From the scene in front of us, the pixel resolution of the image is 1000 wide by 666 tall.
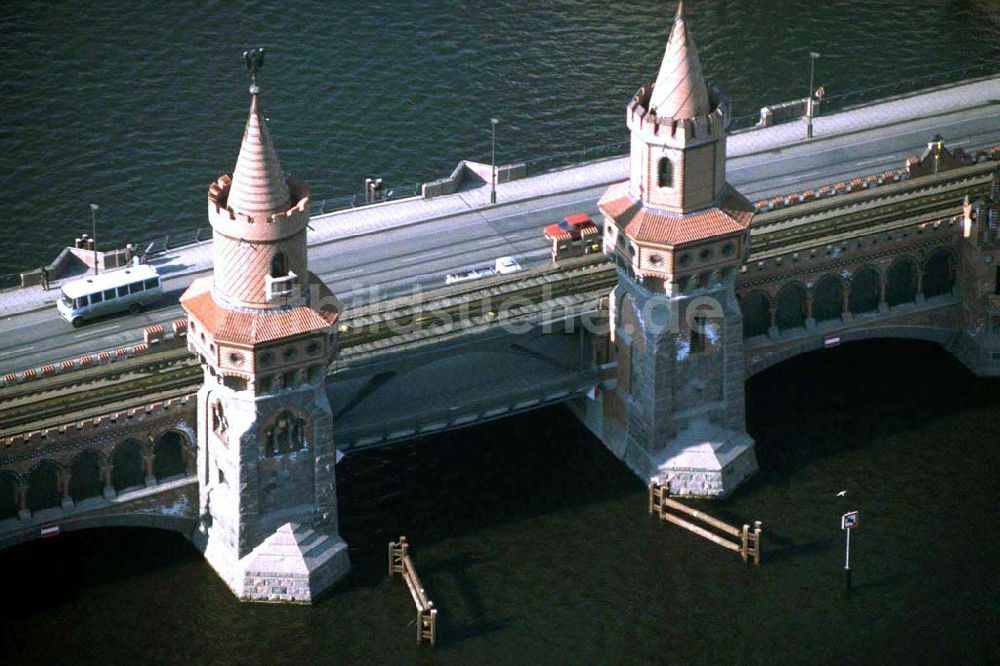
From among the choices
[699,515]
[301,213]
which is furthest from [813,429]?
[301,213]

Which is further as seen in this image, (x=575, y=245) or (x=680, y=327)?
(x=575, y=245)

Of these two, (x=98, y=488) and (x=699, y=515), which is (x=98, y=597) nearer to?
(x=98, y=488)

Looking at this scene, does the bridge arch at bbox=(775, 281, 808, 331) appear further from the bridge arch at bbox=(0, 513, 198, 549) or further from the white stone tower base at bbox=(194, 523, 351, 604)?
the bridge arch at bbox=(0, 513, 198, 549)

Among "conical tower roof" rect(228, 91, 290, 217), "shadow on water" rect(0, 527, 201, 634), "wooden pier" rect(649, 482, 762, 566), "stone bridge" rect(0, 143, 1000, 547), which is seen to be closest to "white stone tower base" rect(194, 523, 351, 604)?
"shadow on water" rect(0, 527, 201, 634)

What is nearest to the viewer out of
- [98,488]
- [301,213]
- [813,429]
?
[301,213]

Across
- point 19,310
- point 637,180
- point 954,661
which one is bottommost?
point 954,661

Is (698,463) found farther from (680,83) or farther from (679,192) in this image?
(680,83)

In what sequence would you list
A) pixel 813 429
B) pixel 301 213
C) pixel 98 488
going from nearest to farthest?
pixel 301 213 < pixel 98 488 < pixel 813 429
